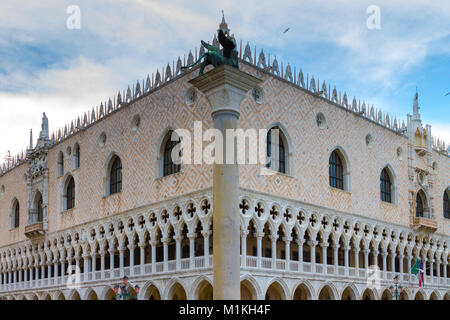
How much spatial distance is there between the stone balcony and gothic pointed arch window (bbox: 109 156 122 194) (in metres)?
6.09

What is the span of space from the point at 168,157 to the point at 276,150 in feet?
13.1

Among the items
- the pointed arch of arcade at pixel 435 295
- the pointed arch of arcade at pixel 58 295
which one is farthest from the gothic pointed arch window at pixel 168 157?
the pointed arch of arcade at pixel 435 295

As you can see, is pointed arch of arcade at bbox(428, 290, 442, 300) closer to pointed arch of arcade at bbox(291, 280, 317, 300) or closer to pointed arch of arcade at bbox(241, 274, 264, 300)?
pointed arch of arcade at bbox(291, 280, 317, 300)

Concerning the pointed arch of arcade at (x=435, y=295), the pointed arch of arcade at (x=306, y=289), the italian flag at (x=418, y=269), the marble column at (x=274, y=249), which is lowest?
the pointed arch of arcade at (x=435, y=295)

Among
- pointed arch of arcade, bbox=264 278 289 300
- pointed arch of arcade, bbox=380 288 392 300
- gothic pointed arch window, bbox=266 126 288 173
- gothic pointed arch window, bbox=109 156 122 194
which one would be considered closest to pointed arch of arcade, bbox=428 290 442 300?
pointed arch of arcade, bbox=380 288 392 300

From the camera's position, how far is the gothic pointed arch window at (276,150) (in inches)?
843

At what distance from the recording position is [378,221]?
2572cm

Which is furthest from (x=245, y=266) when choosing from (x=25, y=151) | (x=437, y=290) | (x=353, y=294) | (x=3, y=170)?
(x=3, y=170)

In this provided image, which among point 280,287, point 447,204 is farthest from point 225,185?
point 447,204

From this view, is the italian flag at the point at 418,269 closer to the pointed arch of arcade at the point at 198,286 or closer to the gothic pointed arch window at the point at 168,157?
the pointed arch of arcade at the point at 198,286

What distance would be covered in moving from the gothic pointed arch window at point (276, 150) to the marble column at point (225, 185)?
1150cm

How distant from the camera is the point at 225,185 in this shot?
9406mm

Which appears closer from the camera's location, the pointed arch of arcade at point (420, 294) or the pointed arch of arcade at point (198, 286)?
the pointed arch of arcade at point (198, 286)

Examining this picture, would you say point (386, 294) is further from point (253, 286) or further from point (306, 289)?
point (253, 286)
